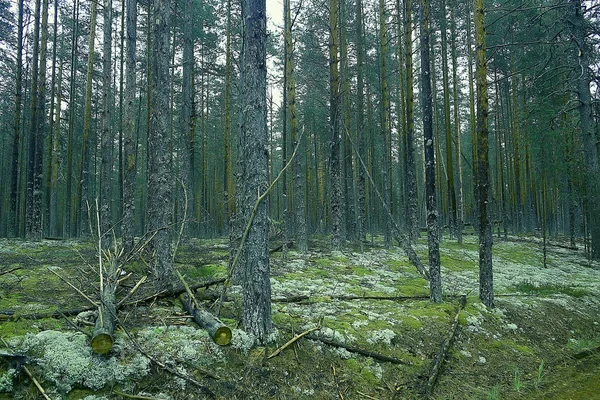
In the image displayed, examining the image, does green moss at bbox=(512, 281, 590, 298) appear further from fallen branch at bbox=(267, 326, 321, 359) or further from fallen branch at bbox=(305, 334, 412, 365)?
A: fallen branch at bbox=(267, 326, 321, 359)

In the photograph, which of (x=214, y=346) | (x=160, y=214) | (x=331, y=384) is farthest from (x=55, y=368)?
(x=160, y=214)

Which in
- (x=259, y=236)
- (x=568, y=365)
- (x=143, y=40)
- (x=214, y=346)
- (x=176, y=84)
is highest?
(x=143, y=40)

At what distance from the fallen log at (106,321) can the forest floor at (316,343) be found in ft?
0.48

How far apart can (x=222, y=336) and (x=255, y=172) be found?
2094 mm

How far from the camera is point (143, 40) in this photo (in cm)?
2111

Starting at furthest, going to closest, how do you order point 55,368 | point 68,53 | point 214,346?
point 68,53
point 214,346
point 55,368

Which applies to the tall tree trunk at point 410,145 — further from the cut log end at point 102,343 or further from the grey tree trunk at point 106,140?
the grey tree trunk at point 106,140

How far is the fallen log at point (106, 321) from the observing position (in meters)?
3.43

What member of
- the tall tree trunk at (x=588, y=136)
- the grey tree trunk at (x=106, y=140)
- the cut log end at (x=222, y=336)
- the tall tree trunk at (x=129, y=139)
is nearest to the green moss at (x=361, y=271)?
the cut log end at (x=222, y=336)

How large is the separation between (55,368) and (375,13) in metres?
23.3

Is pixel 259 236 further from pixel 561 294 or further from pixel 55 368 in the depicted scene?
pixel 561 294

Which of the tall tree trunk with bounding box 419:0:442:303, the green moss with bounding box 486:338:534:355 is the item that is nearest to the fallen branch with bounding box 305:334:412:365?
the green moss with bounding box 486:338:534:355

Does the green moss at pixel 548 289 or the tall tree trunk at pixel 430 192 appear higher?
the tall tree trunk at pixel 430 192

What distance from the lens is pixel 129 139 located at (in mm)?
9086
